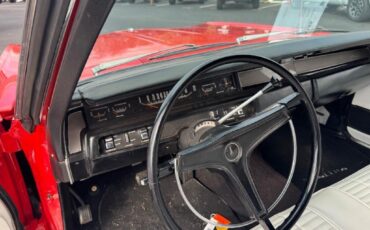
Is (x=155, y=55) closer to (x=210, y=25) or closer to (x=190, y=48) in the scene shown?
(x=190, y=48)

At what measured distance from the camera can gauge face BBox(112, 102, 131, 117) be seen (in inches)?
59.4

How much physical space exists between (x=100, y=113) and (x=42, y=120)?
0.85ft

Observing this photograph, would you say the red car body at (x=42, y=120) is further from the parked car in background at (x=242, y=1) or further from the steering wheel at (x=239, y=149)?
the steering wheel at (x=239, y=149)

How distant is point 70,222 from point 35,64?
3.49 ft

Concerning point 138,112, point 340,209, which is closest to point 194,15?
point 138,112

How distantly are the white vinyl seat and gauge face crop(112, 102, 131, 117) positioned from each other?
0.71 m

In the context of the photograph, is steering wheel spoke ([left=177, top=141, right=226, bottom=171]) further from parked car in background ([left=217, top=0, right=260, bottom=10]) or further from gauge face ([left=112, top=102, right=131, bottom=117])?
parked car in background ([left=217, top=0, right=260, bottom=10])

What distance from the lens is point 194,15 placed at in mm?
2037

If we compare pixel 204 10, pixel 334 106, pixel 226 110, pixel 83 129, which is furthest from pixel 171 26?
pixel 334 106

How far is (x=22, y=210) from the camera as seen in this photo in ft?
6.13

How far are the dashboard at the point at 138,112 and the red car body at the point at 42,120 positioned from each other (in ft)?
0.44

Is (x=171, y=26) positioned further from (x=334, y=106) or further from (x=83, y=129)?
(x=334, y=106)

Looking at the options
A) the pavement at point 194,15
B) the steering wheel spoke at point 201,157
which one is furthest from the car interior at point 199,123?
the pavement at point 194,15

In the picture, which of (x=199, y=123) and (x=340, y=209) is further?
(x=340, y=209)
